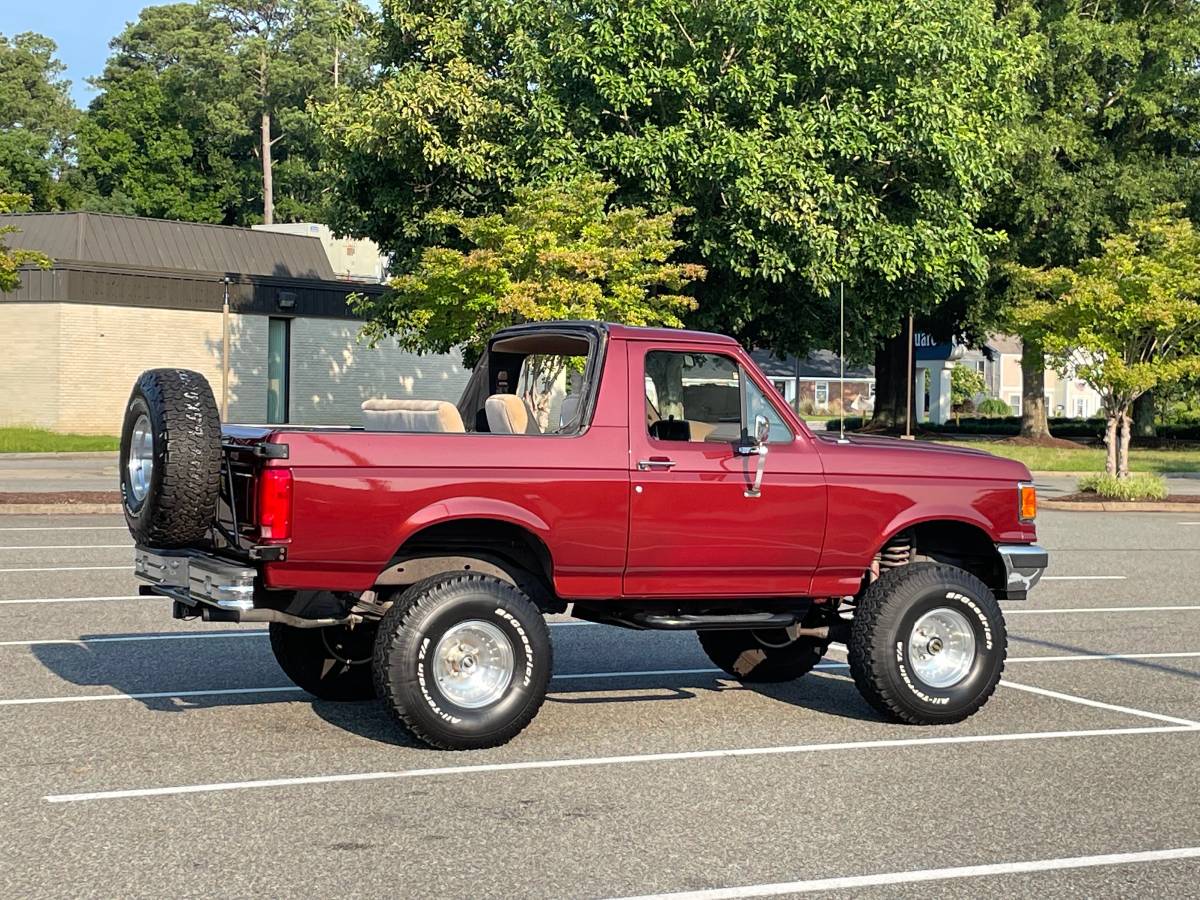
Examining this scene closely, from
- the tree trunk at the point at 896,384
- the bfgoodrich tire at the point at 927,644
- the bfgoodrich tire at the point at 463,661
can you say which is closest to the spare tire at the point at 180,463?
the bfgoodrich tire at the point at 463,661

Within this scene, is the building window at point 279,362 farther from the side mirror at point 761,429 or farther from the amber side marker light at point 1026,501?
the side mirror at point 761,429

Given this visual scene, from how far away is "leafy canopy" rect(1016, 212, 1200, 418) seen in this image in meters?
30.1

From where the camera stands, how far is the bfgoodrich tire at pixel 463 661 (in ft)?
25.3

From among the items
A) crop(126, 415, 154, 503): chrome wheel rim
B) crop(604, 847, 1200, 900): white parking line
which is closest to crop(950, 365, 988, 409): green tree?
crop(126, 415, 154, 503): chrome wheel rim

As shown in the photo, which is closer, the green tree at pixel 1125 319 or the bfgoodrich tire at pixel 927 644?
the bfgoodrich tire at pixel 927 644

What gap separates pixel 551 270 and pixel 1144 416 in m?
38.4

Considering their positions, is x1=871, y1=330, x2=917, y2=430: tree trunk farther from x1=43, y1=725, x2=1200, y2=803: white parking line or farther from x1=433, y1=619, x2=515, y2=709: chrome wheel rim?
x1=433, y1=619, x2=515, y2=709: chrome wheel rim

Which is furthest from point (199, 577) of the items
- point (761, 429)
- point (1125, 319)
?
point (1125, 319)

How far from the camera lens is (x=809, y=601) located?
30.3ft

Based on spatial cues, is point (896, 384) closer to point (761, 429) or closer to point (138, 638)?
point (138, 638)

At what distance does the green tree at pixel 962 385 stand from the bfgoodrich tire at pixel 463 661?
86180 millimetres

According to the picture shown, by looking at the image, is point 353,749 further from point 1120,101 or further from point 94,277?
point 1120,101

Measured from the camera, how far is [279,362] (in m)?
51.2

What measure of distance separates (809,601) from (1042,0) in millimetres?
45056
